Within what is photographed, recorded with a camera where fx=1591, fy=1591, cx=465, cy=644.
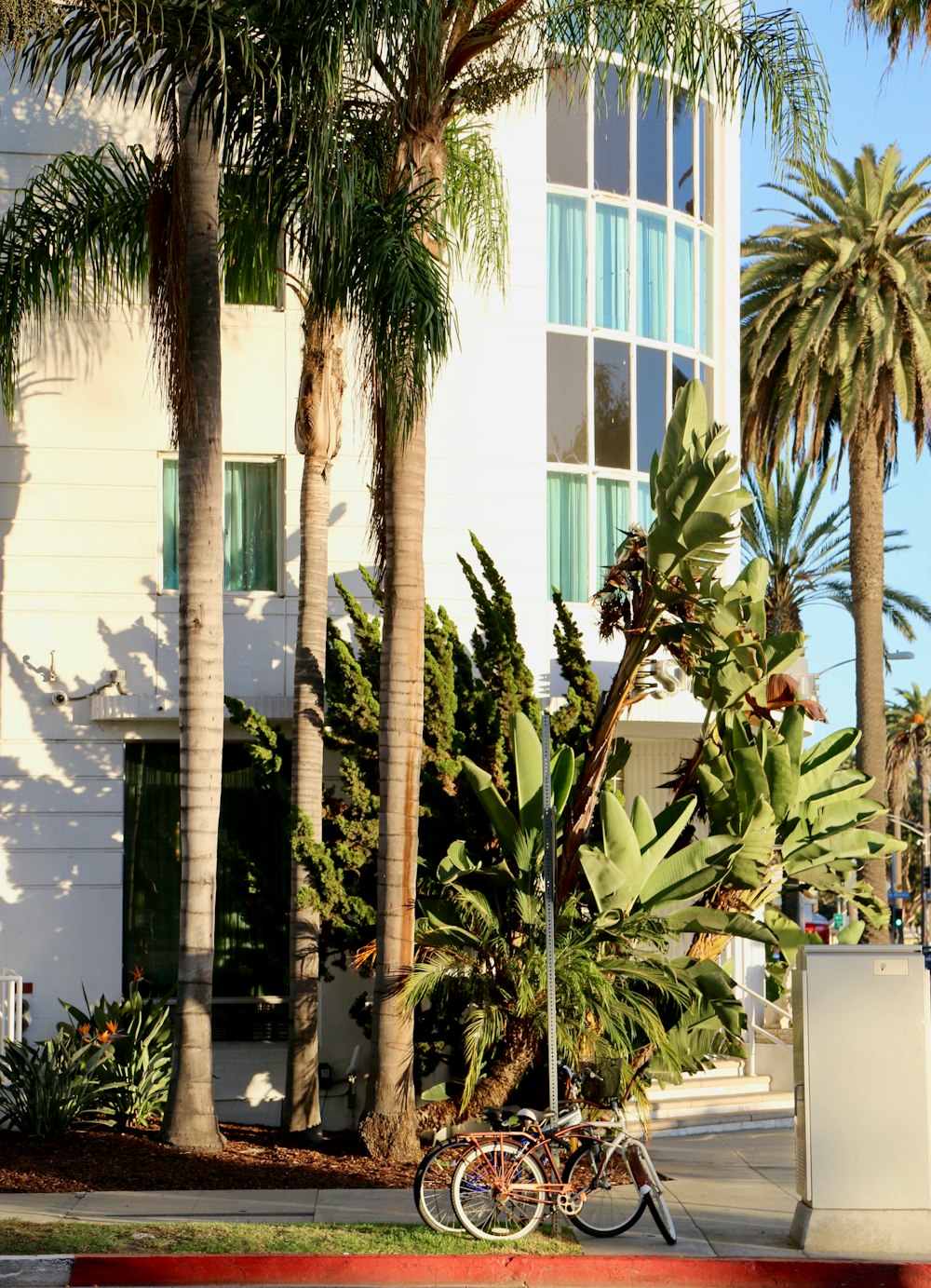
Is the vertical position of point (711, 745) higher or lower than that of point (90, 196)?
lower

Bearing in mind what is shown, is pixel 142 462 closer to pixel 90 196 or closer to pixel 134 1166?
pixel 90 196

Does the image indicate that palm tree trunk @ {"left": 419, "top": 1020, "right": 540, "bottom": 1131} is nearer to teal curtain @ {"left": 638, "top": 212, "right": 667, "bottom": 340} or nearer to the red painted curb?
the red painted curb

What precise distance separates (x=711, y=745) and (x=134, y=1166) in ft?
19.1

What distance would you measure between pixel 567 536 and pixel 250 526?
3.58 metres

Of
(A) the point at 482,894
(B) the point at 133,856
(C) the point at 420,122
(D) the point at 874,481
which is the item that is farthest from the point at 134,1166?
(D) the point at 874,481

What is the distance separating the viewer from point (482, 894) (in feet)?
41.6

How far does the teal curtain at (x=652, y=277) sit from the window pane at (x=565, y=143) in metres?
0.93

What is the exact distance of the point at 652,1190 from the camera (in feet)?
30.6

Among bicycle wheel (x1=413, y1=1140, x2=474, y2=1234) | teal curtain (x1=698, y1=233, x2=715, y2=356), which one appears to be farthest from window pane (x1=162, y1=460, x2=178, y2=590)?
bicycle wheel (x1=413, y1=1140, x2=474, y2=1234)

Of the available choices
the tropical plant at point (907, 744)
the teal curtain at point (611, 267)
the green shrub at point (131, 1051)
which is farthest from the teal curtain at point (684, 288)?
the tropical plant at point (907, 744)

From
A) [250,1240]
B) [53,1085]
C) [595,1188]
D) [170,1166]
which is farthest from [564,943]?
[53,1085]

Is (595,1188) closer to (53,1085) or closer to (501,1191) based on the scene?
(501,1191)

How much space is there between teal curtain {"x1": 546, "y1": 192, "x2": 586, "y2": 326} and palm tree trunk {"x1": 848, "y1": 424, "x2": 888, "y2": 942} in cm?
1032

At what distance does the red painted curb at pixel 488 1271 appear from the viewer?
8695mm
